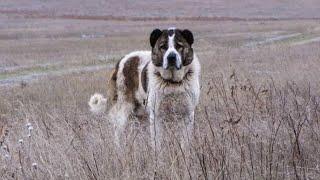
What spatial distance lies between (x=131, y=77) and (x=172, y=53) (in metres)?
1.15

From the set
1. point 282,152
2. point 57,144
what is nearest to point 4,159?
point 57,144

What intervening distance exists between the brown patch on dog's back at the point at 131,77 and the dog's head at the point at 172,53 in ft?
2.35

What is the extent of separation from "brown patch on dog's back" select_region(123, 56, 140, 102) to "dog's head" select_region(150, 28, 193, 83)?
72 cm

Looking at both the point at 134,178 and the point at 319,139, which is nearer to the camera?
the point at 134,178

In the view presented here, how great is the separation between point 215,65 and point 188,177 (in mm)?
15027

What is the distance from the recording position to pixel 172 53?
7348mm

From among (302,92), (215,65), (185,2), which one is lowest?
(185,2)

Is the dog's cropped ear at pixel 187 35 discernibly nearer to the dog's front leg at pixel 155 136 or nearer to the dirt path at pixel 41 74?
the dog's front leg at pixel 155 136

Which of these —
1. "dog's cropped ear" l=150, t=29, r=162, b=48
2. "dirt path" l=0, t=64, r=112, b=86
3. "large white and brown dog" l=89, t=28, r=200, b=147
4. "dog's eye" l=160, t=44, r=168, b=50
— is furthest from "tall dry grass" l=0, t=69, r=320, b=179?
"dirt path" l=0, t=64, r=112, b=86

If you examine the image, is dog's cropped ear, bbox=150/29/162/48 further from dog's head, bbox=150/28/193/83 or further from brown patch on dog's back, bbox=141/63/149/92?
brown patch on dog's back, bbox=141/63/149/92

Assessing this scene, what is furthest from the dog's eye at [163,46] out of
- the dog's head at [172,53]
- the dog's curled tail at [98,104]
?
the dog's curled tail at [98,104]

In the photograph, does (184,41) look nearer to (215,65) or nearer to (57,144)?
(57,144)

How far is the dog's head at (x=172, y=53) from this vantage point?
7367 millimetres

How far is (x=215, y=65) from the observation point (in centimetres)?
1953
